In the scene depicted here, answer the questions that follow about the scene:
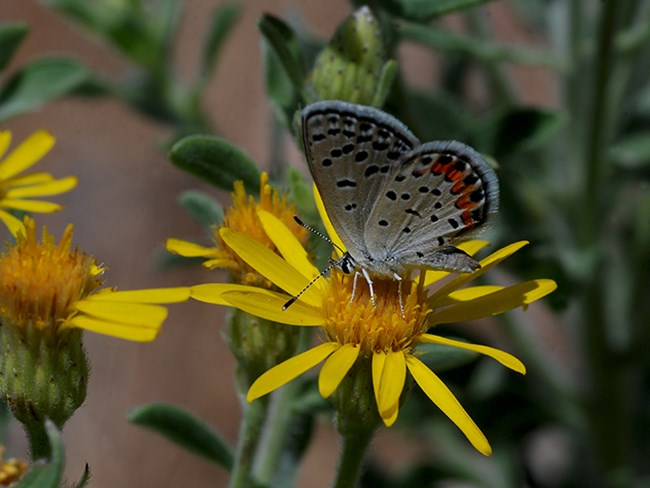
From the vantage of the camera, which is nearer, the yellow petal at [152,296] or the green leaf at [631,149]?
the yellow petal at [152,296]

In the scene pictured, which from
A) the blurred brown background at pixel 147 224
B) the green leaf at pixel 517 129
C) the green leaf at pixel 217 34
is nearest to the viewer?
the green leaf at pixel 517 129

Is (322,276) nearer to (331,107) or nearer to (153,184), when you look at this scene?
(331,107)

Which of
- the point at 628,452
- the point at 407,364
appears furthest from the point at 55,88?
the point at 628,452

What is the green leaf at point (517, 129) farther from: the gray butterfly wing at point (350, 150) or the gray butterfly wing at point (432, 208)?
Answer: the gray butterfly wing at point (350, 150)

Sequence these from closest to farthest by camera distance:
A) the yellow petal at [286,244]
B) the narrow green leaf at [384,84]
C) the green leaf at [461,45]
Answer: the yellow petal at [286,244]
the narrow green leaf at [384,84]
the green leaf at [461,45]

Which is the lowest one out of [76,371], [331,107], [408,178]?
[76,371]

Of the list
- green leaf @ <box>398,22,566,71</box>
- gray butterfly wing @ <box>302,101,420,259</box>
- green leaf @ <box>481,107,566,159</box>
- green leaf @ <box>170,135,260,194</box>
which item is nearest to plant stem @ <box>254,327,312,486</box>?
green leaf @ <box>170,135,260,194</box>

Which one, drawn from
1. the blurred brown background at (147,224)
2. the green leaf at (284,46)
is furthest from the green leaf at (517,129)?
the blurred brown background at (147,224)
